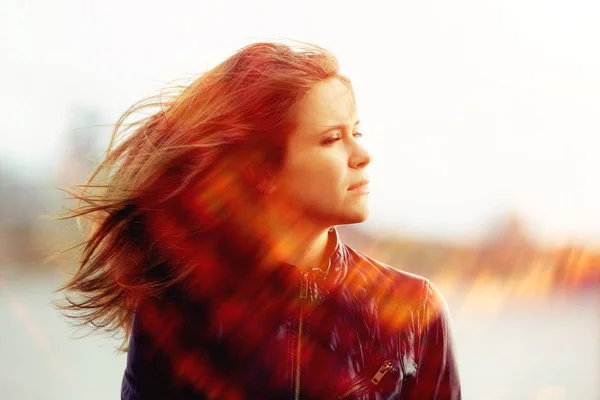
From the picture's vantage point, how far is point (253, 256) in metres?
1.17

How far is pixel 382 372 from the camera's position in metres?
1.07

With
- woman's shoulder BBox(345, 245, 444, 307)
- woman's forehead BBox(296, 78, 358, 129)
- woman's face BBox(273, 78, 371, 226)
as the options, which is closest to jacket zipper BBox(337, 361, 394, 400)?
woman's shoulder BBox(345, 245, 444, 307)

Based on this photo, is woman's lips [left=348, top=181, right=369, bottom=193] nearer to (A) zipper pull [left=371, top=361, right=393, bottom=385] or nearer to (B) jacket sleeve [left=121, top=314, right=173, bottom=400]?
(A) zipper pull [left=371, top=361, right=393, bottom=385]

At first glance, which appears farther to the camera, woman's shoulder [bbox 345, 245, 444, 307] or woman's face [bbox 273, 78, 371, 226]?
woman's shoulder [bbox 345, 245, 444, 307]

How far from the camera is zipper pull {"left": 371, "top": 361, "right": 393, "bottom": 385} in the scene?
106cm

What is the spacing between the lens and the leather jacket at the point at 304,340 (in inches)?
42.6

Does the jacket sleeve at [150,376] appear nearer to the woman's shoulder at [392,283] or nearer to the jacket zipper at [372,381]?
the jacket zipper at [372,381]

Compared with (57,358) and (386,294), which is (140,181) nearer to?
(386,294)

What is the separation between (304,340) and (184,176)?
0.39 m

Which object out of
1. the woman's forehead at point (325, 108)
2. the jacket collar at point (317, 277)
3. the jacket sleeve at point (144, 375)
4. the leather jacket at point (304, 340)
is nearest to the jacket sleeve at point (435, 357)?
the leather jacket at point (304, 340)

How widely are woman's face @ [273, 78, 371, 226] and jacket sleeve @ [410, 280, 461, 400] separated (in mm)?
258

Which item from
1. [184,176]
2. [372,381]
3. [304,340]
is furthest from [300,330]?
[184,176]

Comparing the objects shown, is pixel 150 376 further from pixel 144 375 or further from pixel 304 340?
pixel 304 340

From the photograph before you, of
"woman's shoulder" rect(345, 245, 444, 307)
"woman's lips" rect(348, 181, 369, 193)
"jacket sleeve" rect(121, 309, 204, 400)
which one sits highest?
"woman's lips" rect(348, 181, 369, 193)
